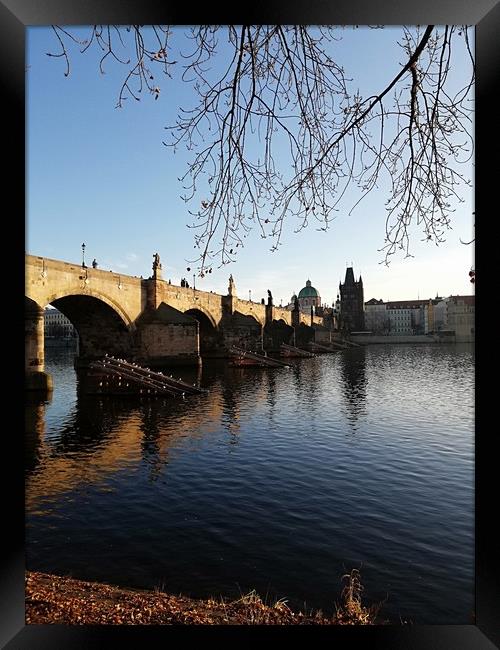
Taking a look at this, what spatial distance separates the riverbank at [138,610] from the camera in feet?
14.1

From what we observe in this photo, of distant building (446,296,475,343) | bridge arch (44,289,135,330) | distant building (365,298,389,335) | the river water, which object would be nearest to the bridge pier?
bridge arch (44,289,135,330)

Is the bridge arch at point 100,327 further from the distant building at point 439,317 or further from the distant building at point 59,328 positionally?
the distant building at point 439,317

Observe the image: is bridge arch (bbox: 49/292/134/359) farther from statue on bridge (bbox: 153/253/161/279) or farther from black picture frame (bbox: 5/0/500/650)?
black picture frame (bbox: 5/0/500/650)

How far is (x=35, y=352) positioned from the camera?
25.3 m

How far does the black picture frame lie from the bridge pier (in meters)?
24.7

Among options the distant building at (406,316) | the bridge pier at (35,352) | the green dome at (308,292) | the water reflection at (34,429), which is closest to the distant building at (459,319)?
the distant building at (406,316)

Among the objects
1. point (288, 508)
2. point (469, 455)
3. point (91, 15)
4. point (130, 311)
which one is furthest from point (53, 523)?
point (130, 311)

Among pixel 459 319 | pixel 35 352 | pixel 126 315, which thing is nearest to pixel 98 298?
pixel 126 315

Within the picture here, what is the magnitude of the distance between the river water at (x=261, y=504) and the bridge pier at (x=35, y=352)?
505 centimetres

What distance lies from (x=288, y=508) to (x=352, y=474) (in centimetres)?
325

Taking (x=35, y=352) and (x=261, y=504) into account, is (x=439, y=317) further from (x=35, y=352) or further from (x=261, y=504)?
(x=261, y=504)

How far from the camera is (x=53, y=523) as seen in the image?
8.97 metres

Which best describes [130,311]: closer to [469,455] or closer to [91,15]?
[469,455]
